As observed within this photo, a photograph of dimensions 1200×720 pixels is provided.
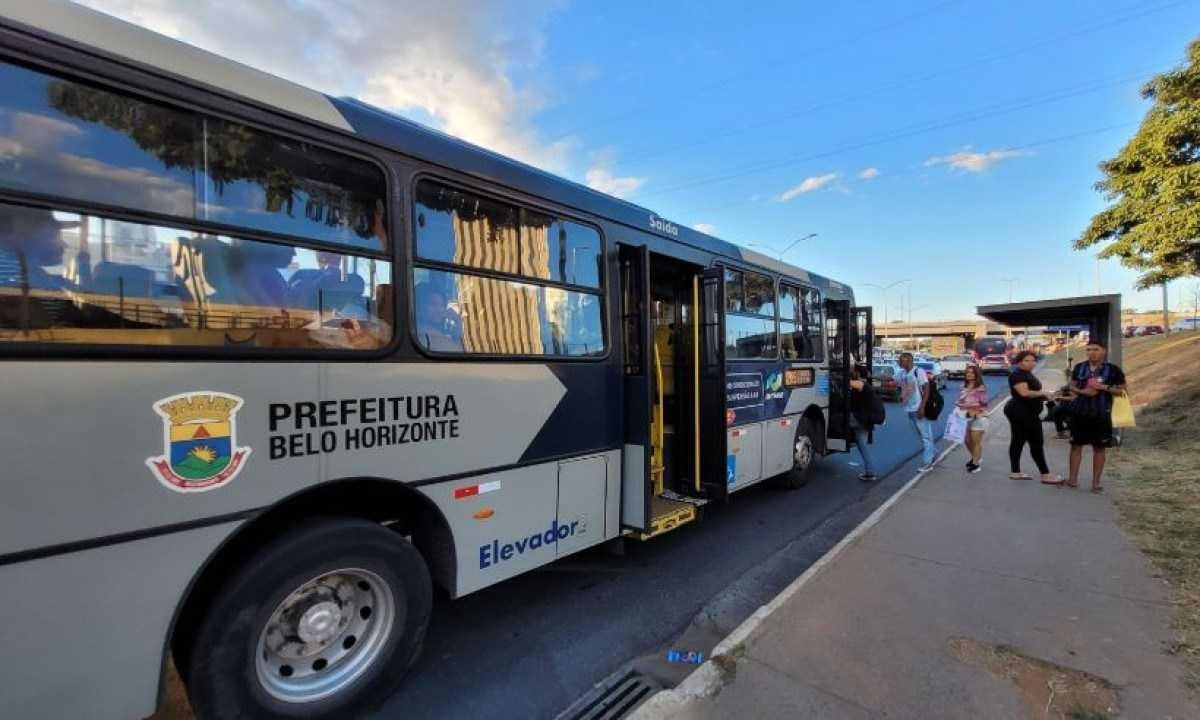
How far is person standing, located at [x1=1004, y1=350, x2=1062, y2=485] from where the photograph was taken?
7363 millimetres

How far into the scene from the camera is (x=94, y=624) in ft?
6.87

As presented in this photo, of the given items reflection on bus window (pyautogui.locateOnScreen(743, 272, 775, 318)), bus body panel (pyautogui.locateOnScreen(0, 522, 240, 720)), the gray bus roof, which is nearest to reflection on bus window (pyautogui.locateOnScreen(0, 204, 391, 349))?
the gray bus roof

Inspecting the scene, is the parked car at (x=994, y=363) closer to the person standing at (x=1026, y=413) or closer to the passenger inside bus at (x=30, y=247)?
the person standing at (x=1026, y=413)

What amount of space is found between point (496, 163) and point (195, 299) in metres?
1.80

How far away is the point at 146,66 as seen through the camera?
222 cm

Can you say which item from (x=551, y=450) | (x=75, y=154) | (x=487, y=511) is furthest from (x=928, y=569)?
(x=75, y=154)

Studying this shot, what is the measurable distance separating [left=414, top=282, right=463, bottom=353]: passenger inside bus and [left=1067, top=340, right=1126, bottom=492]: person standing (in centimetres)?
747

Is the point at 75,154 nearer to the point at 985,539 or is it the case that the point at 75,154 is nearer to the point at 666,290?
the point at 666,290

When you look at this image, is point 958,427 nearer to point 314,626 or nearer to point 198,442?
point 314,626

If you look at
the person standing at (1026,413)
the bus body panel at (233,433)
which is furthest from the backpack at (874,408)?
the bus body panel at (233,433)

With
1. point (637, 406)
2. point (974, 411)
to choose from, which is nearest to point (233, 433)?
point (637, 406)

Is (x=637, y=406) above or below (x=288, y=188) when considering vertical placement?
below

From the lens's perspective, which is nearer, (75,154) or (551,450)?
(75,154)

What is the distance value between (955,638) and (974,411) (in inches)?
227
